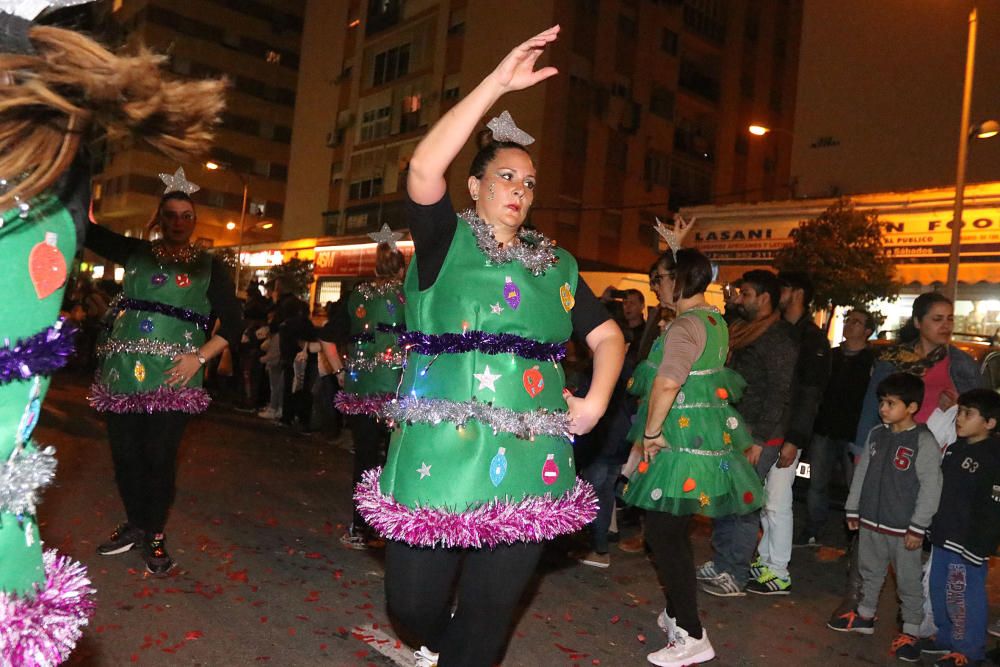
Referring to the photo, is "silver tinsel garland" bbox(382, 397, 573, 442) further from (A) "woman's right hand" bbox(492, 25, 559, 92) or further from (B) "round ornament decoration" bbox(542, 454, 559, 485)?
(A) "woman's right hand" bbox(492, 25, 559, 92)

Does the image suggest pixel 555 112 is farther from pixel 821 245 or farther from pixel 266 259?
pixel 266 259

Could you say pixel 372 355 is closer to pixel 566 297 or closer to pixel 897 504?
pixel 566 297

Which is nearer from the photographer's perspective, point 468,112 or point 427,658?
point 468,112

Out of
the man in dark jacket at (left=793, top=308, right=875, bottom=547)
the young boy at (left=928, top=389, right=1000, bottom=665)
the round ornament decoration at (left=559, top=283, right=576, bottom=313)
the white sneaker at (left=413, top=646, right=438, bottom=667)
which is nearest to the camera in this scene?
the round ornament decoration at (left=559, top=283, right=576, bottom=313)

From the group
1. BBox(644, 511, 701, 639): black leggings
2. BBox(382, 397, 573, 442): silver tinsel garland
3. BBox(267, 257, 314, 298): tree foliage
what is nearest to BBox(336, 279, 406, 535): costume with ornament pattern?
BBox(644, 511, 701, 639): black leggings

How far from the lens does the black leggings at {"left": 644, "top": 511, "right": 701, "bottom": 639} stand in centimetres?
415

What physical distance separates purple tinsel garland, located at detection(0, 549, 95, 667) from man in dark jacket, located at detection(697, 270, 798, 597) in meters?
4.67

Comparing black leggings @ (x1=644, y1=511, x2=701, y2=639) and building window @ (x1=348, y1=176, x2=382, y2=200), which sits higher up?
building window @ (x1=348, y1=176, x2=382, y2=200)

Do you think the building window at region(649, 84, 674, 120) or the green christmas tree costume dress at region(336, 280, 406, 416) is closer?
the green christmas tree costume dress at region(336, 280, 406, 416)

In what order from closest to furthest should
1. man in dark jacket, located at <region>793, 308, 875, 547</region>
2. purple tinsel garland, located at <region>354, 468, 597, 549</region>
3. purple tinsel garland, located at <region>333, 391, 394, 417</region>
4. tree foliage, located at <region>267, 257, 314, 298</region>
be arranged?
purple tinsel garland, located at <region>354, 468, 597, 549</region>, purple tinsel garland, located at <region>333, 391, 394, 417</region>, man in dark jacket, located at <region>793, 308, 875, 547</region>, tree foliage, located at <region>267, 257, 314, 298</region>

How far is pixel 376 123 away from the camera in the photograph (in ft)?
122

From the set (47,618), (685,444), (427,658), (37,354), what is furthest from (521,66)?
(685,444)

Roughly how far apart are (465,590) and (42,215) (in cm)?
A: 181

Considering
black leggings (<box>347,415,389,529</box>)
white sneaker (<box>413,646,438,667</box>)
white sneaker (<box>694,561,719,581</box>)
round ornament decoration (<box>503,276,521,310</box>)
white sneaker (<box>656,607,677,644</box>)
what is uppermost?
round ornament decoration (<box>503,276,521,310</box>)
